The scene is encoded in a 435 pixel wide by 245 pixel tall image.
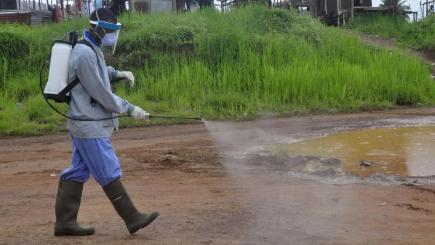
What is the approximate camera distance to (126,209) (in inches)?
178

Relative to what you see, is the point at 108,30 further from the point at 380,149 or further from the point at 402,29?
→ the point at 402,29

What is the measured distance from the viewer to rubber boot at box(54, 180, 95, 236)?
4.60 meters

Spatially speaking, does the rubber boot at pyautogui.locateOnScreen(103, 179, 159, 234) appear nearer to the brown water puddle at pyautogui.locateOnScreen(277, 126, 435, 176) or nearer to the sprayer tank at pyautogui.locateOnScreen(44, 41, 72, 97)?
the sprayer tank at pyautogui.locateOnScreen(44, 41, 72, 97)

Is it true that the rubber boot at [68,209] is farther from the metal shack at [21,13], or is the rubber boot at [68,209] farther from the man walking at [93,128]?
the metal shack at [21,13]

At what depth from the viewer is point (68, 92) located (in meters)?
4.42

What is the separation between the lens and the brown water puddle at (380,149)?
752cm

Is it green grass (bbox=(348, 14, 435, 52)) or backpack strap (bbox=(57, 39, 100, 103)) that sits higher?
green grass (bbox=(348, 14, 435, 52))

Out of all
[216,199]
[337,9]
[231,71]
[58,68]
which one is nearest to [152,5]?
[337,9]

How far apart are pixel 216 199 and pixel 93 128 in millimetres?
1917

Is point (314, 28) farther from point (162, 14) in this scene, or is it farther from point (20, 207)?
point (20, 207)

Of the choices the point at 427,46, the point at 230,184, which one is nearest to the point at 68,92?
the point at 230,184

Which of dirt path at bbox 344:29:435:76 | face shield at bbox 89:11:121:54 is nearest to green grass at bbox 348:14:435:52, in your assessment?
dirt path at bbox 344:29:435:76

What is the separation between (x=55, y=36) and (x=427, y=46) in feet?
42.1

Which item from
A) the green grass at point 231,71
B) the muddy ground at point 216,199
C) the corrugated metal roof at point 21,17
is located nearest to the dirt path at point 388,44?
the green grass at point 231,71
